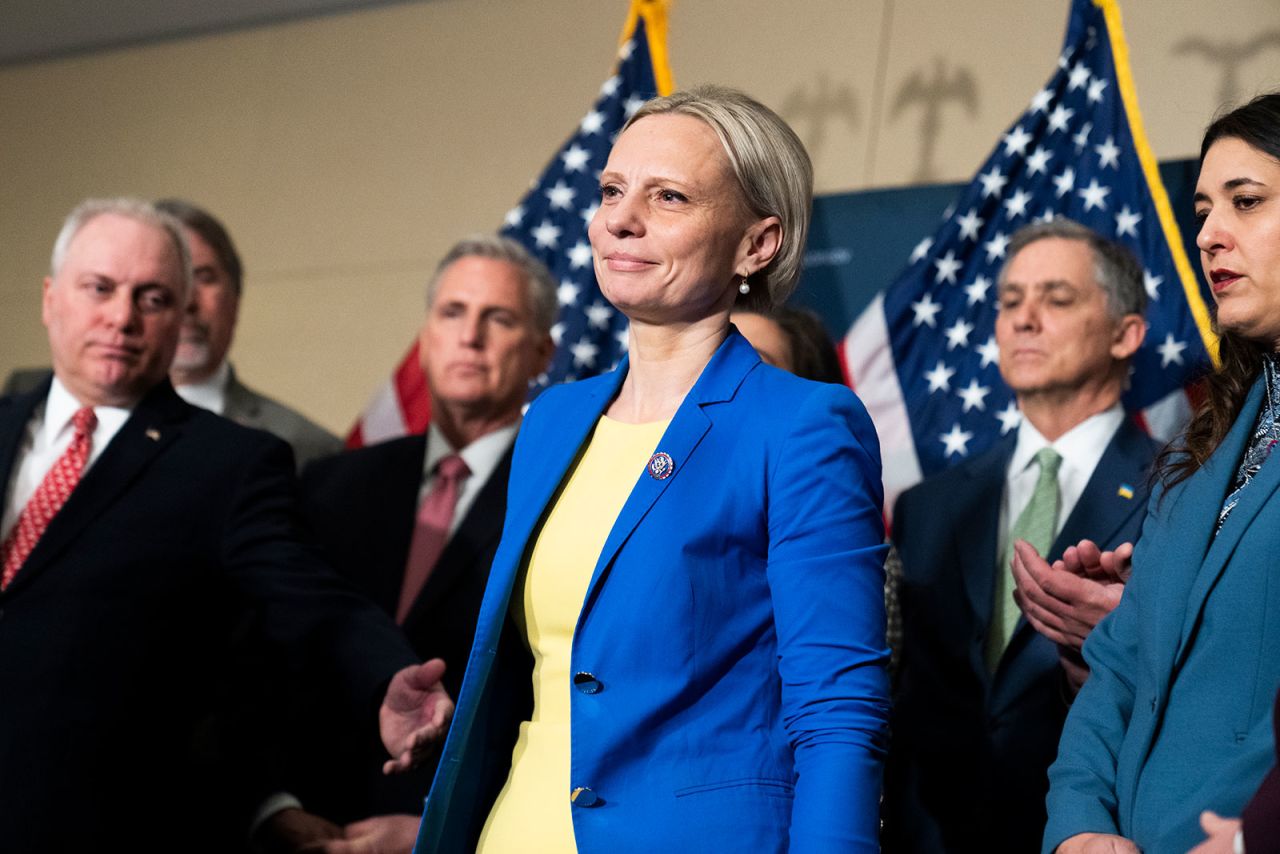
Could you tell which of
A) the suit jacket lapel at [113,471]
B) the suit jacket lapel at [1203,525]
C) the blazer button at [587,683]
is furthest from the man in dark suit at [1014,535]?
the suit jacket lapel at [113,471]

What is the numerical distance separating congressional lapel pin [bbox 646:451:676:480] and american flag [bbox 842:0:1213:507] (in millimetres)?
2404

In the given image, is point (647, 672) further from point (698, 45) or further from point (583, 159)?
point (698, 45)

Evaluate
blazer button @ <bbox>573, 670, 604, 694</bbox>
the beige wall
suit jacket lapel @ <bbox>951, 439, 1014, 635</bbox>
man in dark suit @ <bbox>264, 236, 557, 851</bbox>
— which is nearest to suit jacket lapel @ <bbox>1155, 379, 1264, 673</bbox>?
blazer button @ <bbox>573, 670, 604, 694</bbox>

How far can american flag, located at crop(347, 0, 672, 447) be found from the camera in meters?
4.48

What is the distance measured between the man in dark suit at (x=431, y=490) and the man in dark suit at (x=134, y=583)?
0.86 ft

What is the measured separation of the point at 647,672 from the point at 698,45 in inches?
158


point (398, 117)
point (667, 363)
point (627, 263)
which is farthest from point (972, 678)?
point (398, 117)

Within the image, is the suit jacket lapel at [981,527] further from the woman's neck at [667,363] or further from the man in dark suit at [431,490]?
the woman's neck at [667,363]

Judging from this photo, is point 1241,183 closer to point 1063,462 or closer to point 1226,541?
point 1226,541

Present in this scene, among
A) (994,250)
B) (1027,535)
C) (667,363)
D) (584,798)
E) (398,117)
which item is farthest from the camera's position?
(398,117)

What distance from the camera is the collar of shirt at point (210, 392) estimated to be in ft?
13.1

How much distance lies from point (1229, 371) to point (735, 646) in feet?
2.88

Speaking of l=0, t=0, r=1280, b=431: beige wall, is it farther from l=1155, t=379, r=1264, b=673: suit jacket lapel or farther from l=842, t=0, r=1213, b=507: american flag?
l=1155, t=379, r=1264, b=673: suit jacket lapel

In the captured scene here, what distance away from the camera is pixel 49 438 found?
275 cm
